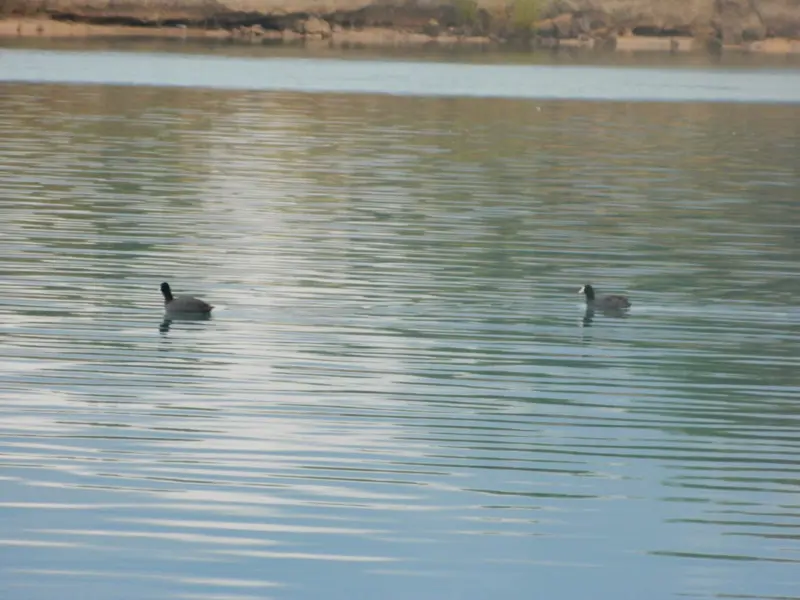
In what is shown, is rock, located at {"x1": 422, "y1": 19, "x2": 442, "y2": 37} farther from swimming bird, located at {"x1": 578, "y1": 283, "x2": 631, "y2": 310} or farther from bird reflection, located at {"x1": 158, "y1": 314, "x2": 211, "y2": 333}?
bird reflection, located at {"x1": 158, "y1": 314, "x2": 211, "y2": 333}

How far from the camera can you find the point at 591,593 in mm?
10383

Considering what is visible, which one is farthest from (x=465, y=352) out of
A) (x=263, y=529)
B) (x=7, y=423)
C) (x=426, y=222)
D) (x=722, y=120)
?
(x=722, y=120)

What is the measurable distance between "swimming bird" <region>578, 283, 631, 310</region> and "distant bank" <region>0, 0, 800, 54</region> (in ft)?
377

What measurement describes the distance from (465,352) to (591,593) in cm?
733

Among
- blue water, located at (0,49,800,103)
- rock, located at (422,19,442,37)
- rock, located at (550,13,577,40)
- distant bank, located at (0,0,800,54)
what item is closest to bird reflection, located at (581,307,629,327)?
blue water, located at (0,49,800,103)

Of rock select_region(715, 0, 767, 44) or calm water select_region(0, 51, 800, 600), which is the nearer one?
calm water select_region(0, 51, 800, 600)

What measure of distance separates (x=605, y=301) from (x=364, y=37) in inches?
4776

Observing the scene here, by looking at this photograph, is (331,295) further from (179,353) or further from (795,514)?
(795,514)

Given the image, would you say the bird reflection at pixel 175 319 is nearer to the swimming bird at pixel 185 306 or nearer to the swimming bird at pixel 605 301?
the swimming bird at pixel 185 306

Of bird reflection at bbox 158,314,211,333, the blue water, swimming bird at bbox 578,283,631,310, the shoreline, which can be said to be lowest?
the shoreline

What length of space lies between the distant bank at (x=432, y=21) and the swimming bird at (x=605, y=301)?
115 m

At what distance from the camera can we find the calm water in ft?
35.9

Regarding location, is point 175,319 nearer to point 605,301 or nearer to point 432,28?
point 605,301

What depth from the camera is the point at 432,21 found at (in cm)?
13862
